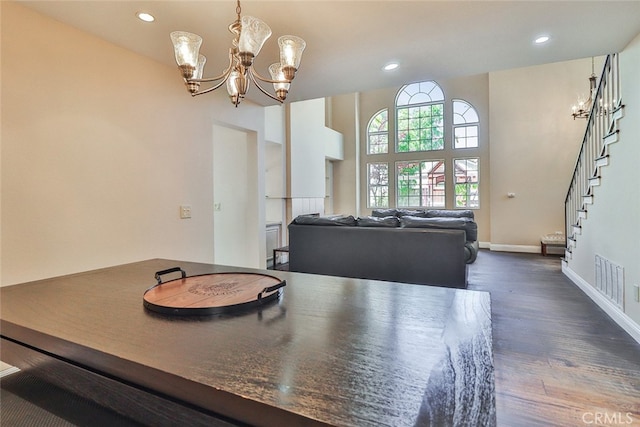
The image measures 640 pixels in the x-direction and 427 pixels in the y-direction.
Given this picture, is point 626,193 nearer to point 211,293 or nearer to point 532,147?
point 211,293

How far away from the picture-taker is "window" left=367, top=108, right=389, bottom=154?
28.9 feet

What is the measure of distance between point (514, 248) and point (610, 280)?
408 cm

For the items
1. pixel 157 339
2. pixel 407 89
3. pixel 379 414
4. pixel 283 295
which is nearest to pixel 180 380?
Result: pixel 157 339

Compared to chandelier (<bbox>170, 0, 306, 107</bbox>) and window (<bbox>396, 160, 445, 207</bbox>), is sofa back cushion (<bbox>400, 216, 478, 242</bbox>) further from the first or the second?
window (<bbox>396, 160, 445, 207</bbox>)

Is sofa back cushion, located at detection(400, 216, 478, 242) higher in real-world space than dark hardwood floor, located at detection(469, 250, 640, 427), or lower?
higher

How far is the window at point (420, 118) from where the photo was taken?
26.8 ft

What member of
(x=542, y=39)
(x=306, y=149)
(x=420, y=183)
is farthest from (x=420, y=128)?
(x=542, y=39)

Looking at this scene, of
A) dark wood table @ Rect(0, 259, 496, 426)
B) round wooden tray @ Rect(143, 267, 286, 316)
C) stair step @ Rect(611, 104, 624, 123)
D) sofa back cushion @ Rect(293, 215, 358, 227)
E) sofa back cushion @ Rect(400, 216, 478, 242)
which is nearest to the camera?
dark wood table @ Rect(0, 259, 496, 426)

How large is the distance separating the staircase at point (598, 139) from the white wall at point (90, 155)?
13.0 ft

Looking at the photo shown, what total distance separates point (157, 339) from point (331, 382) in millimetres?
488

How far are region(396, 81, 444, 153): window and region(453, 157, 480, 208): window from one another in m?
0.69

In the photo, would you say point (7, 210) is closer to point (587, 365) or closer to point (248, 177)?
point (248, 177)

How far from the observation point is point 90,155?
8.07 feet

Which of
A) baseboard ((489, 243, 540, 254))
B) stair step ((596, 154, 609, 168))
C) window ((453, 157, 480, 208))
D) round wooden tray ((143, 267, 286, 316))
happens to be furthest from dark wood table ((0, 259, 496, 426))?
window ((453, 157, 480, 208))
